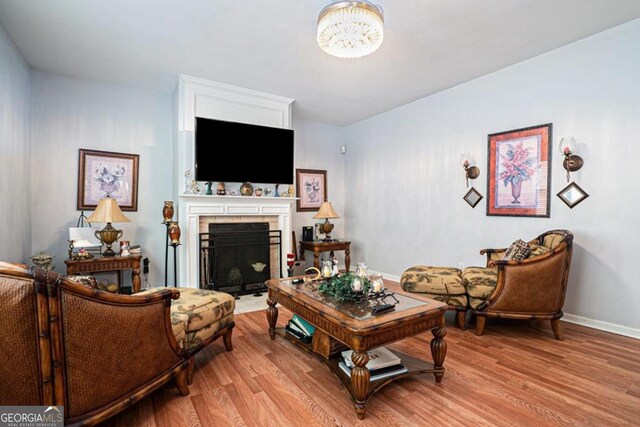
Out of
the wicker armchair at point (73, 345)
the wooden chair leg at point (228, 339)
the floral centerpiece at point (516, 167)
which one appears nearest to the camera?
the wicker armchair at point (73, 345)

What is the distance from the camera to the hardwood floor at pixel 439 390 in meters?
1.69

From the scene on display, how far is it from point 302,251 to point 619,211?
391cm

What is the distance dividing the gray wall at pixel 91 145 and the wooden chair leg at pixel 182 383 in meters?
2.72

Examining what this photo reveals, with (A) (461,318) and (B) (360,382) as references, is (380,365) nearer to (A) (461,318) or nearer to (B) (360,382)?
(B) (360,382)

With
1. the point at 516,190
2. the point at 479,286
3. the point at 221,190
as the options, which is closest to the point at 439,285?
the point at 479,286

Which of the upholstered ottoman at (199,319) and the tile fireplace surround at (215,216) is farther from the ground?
the tile fireplace surround at (215,216)

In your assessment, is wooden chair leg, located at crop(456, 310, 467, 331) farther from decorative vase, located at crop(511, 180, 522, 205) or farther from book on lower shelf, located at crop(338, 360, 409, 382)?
decorative vase, located at crop(511, 180, 522, 205)

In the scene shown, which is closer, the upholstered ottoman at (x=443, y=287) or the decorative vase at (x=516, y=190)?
the upholstered ottoman at (x=443, y=287)

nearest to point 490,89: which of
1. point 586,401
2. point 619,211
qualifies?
point 619,211

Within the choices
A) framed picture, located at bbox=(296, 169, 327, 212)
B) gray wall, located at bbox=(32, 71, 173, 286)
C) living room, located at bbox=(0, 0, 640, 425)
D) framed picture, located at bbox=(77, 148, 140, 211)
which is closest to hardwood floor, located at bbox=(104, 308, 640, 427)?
living room, located at bbox=(0, 0, 640, 425)

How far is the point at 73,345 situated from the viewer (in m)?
1.31

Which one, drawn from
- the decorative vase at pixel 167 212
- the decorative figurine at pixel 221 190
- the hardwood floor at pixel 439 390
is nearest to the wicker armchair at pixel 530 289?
the hardwood floor at pixel 439 390

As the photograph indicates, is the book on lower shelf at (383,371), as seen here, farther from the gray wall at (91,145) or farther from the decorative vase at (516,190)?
the gray wall at (91,145)

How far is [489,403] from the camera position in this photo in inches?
71.7
